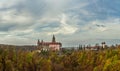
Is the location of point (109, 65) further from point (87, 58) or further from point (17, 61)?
point (87, 58)

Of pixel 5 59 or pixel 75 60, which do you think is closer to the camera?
pixel 5 59

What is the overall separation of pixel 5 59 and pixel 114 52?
48535 millimetres

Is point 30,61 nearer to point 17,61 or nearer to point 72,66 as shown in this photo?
point 17,61

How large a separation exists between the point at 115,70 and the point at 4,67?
1367 inches

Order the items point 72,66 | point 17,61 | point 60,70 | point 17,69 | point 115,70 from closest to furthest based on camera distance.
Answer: point 115,70
point 17,69
point 17,61
point 60,70
point 72,66

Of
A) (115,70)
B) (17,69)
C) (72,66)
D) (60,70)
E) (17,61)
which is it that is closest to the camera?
(115,70)

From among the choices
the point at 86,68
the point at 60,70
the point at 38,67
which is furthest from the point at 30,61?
the point at 86,68

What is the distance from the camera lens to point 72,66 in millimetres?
142000

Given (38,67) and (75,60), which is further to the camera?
(75,60)

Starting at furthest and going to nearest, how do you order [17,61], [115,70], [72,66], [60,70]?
[72,66] < [60,70] < [17,61] < [115,70]

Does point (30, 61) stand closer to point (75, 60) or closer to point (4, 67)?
point (4, 67)

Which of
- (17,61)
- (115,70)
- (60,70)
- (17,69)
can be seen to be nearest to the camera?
(115,70)

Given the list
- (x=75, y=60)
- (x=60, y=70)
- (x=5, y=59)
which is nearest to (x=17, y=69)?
(x=5, y=59)

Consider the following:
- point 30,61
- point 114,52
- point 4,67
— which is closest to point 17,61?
point 30,61
